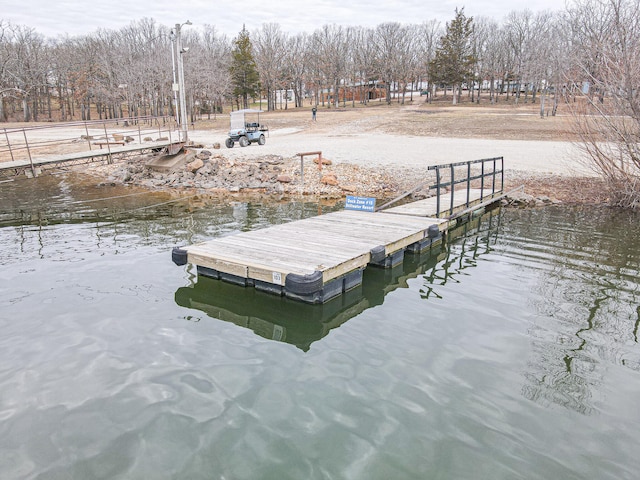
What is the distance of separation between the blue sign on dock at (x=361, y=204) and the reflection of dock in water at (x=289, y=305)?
10.00ft

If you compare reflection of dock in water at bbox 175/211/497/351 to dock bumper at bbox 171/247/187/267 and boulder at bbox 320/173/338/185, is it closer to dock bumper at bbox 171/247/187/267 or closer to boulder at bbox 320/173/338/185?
dock bumper at bbox 171/247/187/267

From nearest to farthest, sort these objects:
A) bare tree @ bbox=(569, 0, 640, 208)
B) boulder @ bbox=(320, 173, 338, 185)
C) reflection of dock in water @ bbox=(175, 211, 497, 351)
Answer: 1. reflection of dock in water @ bbox=(175, 211, 497, 351)
2. bare tree @ bbox=(569, 0, 640, 208)
3. boulder @ bbox=(320, 173, 338, 185)

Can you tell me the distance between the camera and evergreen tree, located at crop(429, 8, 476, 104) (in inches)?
2490

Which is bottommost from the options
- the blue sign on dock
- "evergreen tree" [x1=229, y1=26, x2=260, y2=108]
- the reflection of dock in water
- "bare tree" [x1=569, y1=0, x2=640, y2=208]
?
the reflection of dock in water

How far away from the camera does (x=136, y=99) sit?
174 ft

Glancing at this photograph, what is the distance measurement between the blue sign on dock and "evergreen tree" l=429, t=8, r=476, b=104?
55.3 m

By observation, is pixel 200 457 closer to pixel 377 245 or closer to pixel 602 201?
pixel 377 245

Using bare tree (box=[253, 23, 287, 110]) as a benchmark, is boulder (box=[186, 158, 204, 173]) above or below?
below

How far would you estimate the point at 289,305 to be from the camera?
7.89 m

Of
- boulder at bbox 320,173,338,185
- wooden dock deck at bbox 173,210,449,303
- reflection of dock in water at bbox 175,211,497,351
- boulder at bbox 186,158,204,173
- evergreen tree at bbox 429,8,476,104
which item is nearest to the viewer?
reflection of dock in water at bbox 175,211,497,351

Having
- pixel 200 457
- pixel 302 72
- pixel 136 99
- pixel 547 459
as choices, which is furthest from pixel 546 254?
pixel 302 72

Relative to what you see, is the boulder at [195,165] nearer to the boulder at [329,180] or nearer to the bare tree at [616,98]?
the boulder at [329,180]

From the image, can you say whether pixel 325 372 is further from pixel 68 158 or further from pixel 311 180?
pixel 68 158

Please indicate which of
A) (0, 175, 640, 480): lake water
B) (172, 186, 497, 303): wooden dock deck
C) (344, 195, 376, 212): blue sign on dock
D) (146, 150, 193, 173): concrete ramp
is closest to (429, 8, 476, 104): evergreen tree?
(146, 150, 193, 173): concrete ramp
